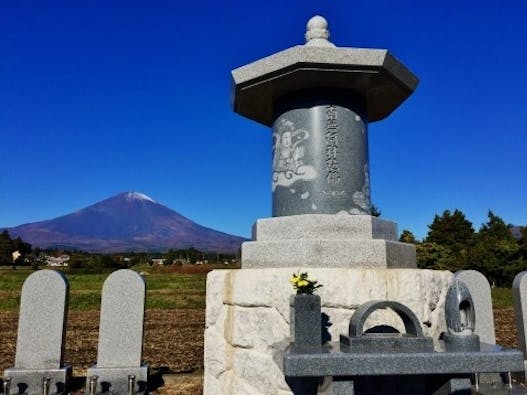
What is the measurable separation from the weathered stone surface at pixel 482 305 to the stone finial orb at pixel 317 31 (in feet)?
13.1

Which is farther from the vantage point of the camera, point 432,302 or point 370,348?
point 432,302

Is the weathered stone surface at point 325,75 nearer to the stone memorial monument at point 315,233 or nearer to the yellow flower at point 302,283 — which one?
the stone memorial monument at point 315,233

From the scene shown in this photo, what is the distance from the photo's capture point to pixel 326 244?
3518 millimetres

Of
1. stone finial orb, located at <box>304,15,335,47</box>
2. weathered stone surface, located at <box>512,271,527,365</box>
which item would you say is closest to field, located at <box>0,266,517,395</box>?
weathered stone surface, located at <box>512,271,527,365</box>

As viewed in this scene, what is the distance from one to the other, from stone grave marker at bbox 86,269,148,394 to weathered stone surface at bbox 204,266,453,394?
6.20 feet

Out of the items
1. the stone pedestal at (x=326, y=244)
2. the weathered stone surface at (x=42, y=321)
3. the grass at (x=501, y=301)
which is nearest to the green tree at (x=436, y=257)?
the grass at (x=501, y=301)

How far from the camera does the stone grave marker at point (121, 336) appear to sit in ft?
16.8

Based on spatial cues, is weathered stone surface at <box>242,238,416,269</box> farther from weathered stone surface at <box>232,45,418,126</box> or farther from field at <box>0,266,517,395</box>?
field at <box>0,266,517,395</box>

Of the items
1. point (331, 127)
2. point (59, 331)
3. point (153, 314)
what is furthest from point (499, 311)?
point (59, 331)

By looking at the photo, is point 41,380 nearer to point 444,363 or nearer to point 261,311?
point 261,311

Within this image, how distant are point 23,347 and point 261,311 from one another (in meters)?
3.79

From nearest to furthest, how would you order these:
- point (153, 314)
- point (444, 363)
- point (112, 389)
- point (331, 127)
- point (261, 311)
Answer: point (444, 363) → point (261, 311) → point (331, 127) → point (112, 389) → point (153, 314)

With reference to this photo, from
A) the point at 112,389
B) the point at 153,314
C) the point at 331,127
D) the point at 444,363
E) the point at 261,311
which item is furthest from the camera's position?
the point at 153,314

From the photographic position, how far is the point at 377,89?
4.30 metres
